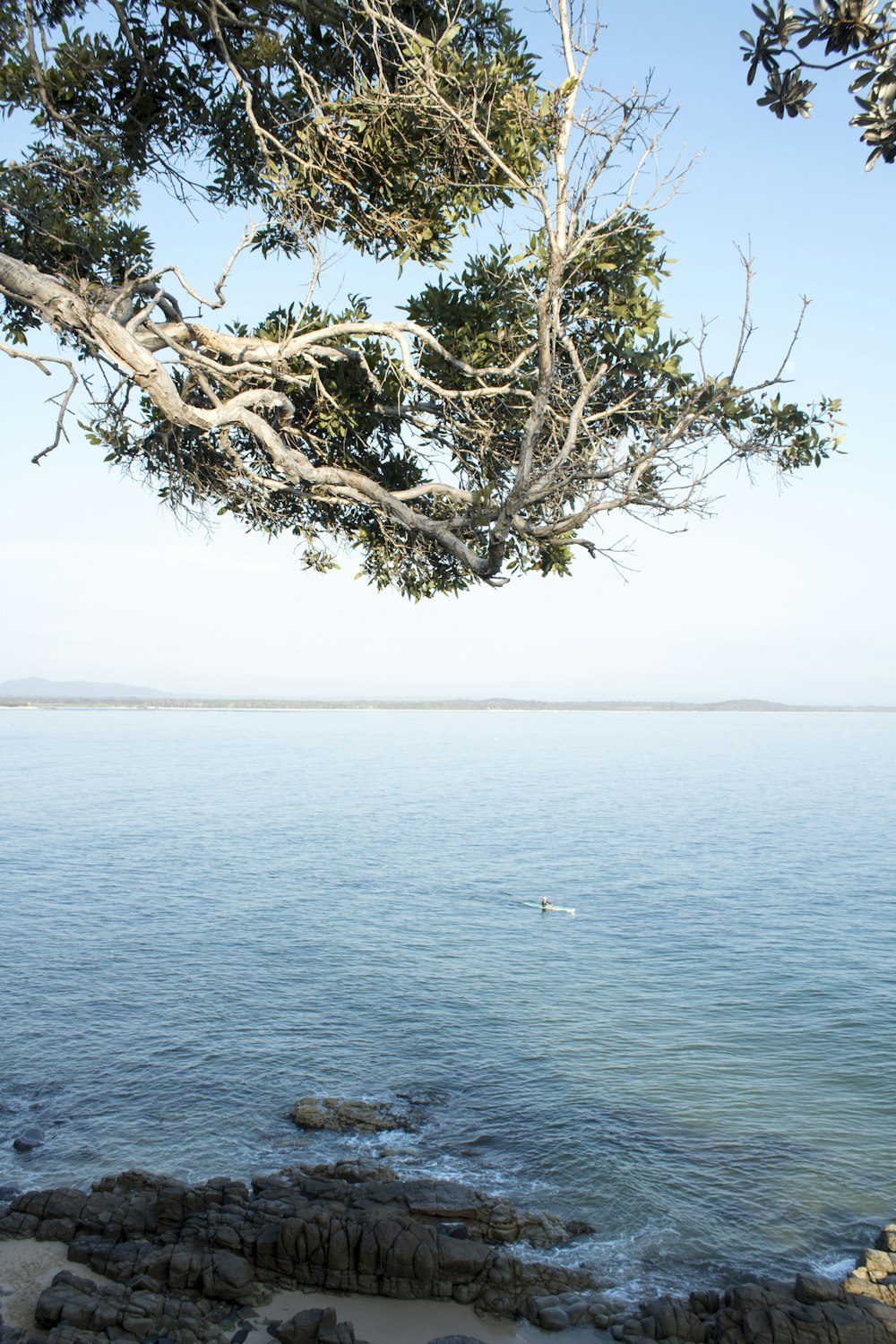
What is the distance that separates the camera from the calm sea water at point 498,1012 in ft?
47.2

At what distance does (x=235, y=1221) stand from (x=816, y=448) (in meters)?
10.5

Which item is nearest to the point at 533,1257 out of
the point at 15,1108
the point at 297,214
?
the point at 15,1108

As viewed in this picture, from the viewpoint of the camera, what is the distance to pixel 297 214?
8.48 metres

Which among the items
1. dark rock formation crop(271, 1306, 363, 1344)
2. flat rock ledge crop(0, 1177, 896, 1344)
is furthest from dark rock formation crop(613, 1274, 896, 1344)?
dark rock formation crop(271, 1306, 363, 1344)

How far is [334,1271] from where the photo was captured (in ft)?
35.1

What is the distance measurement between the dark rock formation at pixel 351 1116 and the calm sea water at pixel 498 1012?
1.18 feet

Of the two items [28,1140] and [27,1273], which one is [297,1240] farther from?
[28,1140]

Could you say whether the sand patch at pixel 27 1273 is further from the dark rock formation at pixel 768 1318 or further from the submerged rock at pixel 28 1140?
the dark rock formation at pixel 768 1318

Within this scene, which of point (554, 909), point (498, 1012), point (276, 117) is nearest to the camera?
point (276, 117)

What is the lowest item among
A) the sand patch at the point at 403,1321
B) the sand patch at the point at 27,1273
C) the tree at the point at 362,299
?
the sand patch at the point at 403,1321

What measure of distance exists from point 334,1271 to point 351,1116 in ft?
17.2

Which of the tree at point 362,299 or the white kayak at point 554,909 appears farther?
the white kayak at point 554,909

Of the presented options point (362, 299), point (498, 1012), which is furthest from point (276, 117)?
point (498, 1012)

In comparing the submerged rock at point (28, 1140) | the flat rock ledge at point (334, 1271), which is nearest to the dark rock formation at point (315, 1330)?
the flat rock ledge at point (334, 1271)
